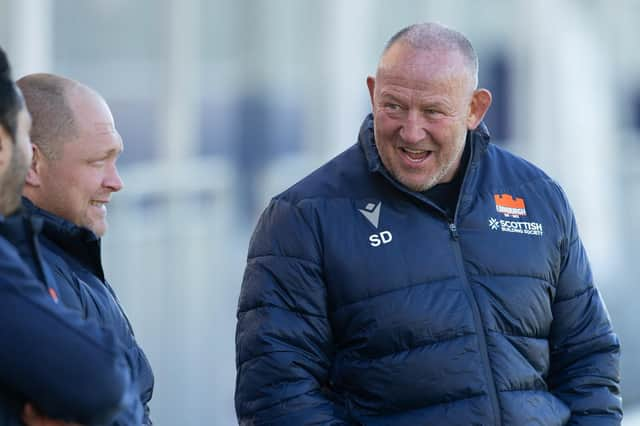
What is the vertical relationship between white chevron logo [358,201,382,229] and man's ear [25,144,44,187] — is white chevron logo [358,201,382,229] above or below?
below

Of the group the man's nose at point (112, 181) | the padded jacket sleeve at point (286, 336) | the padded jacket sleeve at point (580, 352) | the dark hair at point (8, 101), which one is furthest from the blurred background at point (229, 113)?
the dark hair at point (8, 101)

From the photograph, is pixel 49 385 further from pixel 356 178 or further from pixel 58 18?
pixel 58 18

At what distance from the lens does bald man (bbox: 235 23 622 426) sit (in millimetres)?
3254

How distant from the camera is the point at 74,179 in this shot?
310 cm

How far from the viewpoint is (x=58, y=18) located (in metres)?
6.45

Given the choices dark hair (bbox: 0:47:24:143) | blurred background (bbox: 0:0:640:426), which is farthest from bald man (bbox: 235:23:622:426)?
blurred background (bbox: 0:0:640:426)

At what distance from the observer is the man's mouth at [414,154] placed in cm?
336

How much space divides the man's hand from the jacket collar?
638 millimetres

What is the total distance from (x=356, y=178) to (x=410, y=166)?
161 mm

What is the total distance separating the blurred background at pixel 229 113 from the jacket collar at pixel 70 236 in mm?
2242

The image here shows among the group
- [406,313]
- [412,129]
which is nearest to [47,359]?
[406,313]

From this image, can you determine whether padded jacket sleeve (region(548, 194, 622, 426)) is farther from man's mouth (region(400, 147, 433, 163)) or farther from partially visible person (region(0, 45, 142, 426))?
partially visible person (region(0, 45, 142, 426))

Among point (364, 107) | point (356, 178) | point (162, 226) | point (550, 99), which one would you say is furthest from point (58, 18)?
point (550, 99)

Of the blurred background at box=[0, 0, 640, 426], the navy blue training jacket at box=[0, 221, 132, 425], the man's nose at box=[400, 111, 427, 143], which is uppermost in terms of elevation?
the man's nose at box=[400, 111, 427, 143]
